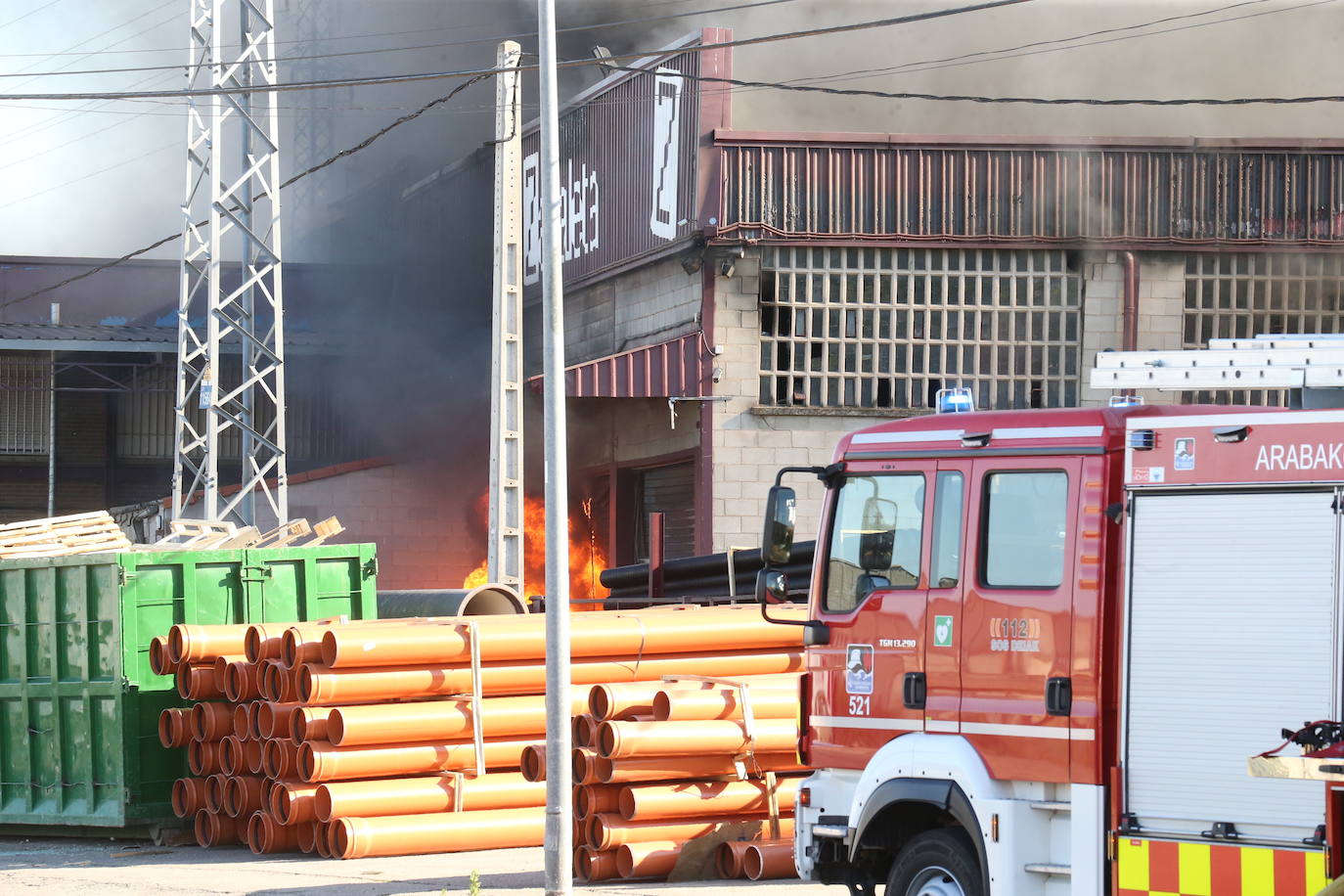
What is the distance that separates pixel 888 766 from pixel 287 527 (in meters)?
9.77

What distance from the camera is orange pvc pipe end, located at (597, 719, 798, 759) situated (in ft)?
39.4

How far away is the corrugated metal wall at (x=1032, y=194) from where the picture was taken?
22.5 m

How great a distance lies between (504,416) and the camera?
19125 mm

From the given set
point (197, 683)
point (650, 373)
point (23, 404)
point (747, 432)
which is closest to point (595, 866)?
point (197, 683)

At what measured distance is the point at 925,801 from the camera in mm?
8094

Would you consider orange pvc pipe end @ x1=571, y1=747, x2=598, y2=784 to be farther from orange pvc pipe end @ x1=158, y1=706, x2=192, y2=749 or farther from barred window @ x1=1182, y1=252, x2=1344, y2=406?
barred window @ x1=1182, y1=252, x2=1344, y2=406

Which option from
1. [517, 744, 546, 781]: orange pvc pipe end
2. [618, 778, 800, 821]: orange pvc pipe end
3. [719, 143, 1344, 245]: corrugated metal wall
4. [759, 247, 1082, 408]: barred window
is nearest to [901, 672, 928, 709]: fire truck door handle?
[618, 778, 800, 821]: orange pvc pipe end

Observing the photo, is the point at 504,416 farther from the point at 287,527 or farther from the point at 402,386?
the point at 402,386

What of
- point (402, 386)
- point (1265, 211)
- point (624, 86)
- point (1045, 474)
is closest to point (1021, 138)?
point (1265, 211)

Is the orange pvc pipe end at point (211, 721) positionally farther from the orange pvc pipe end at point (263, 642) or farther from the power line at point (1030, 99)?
the power line at point (1030, 99)

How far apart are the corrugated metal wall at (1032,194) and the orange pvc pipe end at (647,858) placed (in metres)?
12.0

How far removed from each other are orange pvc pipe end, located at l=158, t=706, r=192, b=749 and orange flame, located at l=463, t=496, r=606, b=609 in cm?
1252

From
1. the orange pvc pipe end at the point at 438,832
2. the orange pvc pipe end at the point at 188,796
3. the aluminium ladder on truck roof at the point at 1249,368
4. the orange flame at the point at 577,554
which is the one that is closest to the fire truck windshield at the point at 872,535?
the aluminium ladder on truck roof at the point at 1249,368

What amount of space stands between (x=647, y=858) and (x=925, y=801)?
4.37 m
